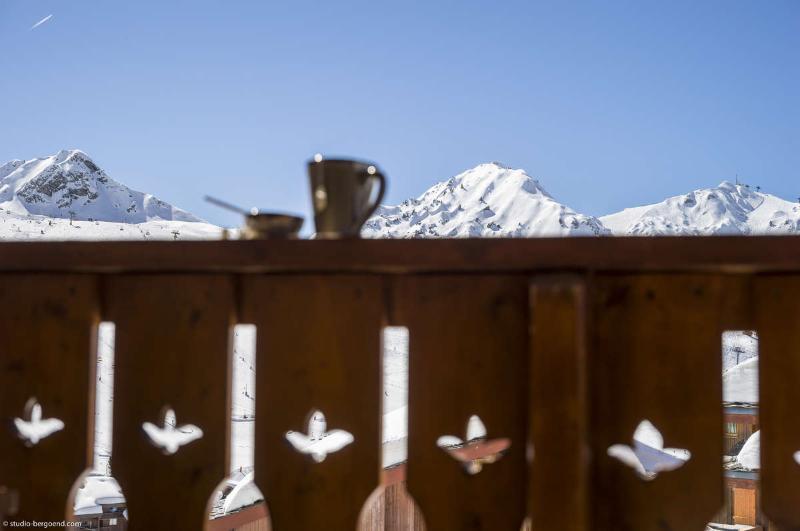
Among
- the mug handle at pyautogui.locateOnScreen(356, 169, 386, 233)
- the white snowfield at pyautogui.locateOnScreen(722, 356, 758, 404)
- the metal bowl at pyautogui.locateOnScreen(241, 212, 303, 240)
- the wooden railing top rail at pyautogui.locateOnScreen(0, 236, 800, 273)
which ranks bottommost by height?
the white snowfield at pyautogui.locateOnScreen(722, 356, 758, 404)

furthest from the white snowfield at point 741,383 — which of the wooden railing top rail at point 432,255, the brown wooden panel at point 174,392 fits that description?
the brown wooden panel at point 174,392

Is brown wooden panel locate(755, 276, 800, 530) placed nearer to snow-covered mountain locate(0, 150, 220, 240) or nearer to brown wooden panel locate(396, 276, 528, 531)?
brown wooden panel locate(396, 276, 528, 531)

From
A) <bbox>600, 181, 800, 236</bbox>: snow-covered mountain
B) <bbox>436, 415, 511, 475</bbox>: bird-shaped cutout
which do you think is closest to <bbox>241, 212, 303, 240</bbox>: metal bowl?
<bbox>436, 415, 511, 475</bbox>: bird-shaped cutout

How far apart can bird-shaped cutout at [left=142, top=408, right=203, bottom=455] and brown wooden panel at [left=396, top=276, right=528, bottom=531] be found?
26cm

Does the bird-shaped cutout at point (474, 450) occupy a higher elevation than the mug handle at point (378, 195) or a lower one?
lower

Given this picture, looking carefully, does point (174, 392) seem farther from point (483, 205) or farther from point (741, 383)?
point (483, 205)

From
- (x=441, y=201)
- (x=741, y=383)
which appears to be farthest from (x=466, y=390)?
(x=441, y=201)

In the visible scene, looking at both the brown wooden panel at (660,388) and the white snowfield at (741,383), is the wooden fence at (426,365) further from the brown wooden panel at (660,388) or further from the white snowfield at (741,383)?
the white snowfield at (741,383)

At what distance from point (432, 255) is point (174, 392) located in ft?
1.15

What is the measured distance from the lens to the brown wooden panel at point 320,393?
79 centimetres

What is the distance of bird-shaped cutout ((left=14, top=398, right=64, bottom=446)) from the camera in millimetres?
865

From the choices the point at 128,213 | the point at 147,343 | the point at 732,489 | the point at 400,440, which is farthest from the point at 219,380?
the point at 128,213

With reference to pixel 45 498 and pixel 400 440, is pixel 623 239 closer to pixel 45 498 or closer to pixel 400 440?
pixel 45 498

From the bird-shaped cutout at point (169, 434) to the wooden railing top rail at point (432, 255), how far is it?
178 millimetres
